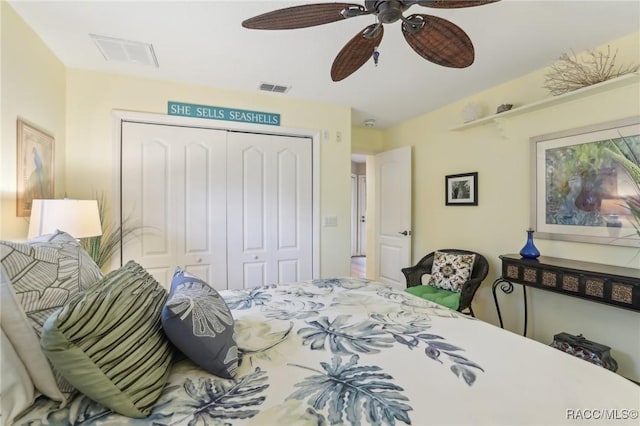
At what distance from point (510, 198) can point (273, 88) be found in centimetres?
247

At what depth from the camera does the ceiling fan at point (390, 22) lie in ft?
4.04

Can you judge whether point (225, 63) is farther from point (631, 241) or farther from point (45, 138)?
point (631, 241)

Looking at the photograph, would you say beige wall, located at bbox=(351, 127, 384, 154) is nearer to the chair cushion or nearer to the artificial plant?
the chair cushion

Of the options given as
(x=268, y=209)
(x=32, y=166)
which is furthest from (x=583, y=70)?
(x=32, y=166)

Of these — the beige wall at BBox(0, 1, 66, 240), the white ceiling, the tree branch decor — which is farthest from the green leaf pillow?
the tree branch decor

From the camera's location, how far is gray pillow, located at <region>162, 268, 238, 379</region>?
0.94m

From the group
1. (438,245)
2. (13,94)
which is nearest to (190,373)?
(13,94)

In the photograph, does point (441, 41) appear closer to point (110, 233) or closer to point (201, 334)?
point (201, 334)

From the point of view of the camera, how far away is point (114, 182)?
8.75 feet

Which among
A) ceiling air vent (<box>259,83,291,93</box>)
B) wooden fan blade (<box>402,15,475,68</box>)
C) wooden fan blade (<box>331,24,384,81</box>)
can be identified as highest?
ceiling air vent (<box>259,83,291,93</box>)

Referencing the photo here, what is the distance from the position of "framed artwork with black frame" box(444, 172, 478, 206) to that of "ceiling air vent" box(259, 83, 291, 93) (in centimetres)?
203

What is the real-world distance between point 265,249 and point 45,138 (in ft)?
6.44

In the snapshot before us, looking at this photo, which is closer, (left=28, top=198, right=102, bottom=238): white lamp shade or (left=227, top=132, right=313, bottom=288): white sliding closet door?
(left=28, top=198, right=102, bottom=238): white lamp shade

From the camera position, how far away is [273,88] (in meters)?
2.96
